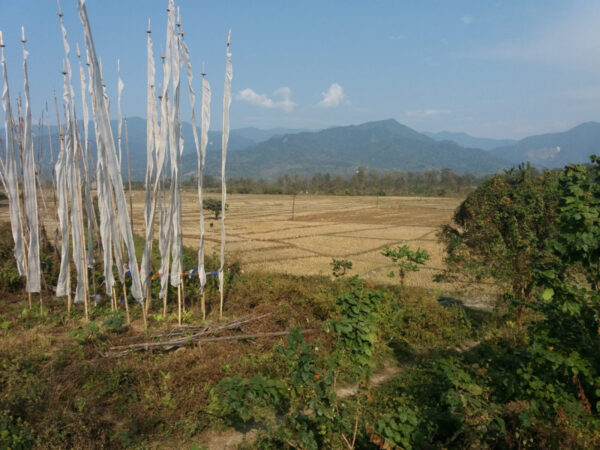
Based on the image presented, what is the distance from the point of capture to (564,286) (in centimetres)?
394

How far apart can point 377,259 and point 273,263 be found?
473 centimetres

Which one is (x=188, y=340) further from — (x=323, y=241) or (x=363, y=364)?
(x=323, y=241)

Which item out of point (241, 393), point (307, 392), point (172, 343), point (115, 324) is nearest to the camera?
point (241, 393)

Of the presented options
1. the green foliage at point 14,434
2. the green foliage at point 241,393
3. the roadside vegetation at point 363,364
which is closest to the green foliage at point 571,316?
the roadside vegetation at point 363,364

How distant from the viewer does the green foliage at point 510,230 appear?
7.63m

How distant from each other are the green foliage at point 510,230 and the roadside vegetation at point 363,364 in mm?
29

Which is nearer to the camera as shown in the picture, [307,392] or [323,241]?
[307,392]

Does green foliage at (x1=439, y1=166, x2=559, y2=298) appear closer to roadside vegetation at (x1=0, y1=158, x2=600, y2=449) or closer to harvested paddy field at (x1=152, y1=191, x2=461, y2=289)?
roadside vegetation at (x1=0, y1=158, x2=600, y2=449)

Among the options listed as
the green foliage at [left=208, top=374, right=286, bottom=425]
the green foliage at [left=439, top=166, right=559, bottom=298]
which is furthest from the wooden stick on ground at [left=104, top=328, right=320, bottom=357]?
the green foliage at [left=439, top=166, right=559, bottom=298]

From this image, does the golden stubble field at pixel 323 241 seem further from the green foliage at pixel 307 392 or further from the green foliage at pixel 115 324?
the green foliage at pixel 307 392

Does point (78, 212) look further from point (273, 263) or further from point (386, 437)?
point (273, 263)

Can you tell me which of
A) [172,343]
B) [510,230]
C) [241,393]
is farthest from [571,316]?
[172,343]

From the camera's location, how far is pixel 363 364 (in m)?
4.39

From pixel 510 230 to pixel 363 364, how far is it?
505 cm
